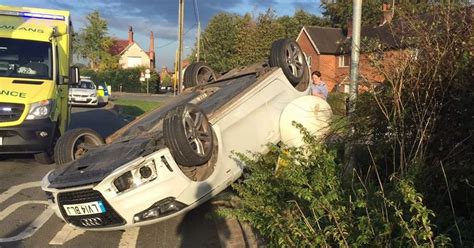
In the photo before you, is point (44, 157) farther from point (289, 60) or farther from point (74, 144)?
point (289, 60)

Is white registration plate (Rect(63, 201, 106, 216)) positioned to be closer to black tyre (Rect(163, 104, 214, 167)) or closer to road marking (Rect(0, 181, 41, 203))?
black tyre (Rect(163, 104, 214, 167))

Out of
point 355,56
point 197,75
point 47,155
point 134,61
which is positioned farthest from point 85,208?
point 134,61

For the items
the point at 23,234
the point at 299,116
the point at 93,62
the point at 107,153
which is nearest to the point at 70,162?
the point at 107,153

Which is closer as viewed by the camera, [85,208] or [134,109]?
[85,208]

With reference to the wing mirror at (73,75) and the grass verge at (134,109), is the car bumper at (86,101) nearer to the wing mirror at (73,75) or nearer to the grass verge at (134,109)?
the grass verge at (134,109)

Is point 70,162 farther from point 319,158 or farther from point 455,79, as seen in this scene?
point 455,79

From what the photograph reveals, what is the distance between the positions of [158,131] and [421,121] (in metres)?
3.14

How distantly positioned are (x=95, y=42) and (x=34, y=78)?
79262 millimetres

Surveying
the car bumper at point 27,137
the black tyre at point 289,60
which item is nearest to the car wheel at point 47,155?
the car bumper at point 27,137

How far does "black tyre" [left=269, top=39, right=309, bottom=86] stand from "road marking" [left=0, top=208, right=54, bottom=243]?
3.76 metres

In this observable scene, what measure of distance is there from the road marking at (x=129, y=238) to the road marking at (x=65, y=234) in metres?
0.50

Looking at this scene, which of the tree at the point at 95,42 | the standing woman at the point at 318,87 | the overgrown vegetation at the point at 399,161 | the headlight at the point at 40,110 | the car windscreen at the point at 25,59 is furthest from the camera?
the tree at the point at 95,42

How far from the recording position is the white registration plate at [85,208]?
5219 mm

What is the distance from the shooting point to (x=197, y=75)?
31.1ft
